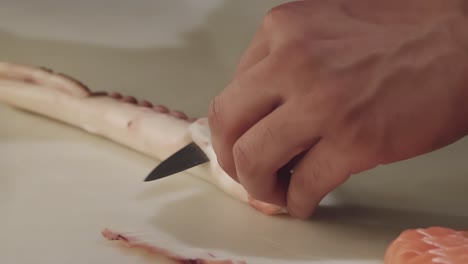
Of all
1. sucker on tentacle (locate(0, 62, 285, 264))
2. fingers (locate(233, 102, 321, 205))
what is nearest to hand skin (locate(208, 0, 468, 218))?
fingers (locate(233, 102, 321, 205))

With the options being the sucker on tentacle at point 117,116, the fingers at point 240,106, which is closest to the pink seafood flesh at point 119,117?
the sucker on tentacle at point 117,116

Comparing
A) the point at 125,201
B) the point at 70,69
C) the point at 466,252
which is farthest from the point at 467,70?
the point at 70,69

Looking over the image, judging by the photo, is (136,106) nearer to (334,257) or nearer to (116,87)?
(116,87)

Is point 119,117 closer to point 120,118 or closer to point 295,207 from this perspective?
point 120,118

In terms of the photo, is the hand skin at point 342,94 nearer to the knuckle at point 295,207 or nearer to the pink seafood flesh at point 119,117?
the knuckle at point 295,207

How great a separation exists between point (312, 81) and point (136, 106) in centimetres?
42

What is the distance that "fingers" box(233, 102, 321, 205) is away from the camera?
785mm

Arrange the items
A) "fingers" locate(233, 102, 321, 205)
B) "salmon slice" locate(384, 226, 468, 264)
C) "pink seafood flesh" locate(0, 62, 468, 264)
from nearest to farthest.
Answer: "salmon slice" locate(384, 226, 468, 264) → "fingers" locate(233, 102, 321, 205) → "pink seafood flesh" locate(0, 62, 468, 264)

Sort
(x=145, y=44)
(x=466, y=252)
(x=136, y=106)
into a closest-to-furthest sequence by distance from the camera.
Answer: (x=466, y=252) → (x=136, y=106) → (x=145, y=44)

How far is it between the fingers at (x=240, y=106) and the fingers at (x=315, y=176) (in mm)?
67

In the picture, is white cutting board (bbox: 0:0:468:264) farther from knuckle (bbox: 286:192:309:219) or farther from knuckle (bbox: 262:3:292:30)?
knuckle (bbox: 262:3:292:30)

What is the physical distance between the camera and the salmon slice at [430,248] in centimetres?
68

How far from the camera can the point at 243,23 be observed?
165 cm

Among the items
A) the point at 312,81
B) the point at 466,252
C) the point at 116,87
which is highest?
the point at 312,81
